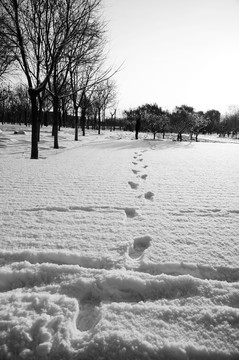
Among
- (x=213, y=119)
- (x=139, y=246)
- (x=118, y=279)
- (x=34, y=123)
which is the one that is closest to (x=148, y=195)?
(x=139, y=246)

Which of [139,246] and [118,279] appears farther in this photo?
[139,246]

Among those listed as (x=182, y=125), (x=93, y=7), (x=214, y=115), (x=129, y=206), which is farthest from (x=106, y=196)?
(x=214, y=115)

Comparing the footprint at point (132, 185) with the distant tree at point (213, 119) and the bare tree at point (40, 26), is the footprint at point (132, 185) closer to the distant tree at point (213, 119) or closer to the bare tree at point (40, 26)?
the bare tree at point (40, 26)

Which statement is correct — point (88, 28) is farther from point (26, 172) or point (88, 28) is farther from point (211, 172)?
point (211, 172)

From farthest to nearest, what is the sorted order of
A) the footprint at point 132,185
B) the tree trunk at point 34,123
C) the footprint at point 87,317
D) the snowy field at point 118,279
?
1. the tree trunk at point 34,123
2. the footprint at point 132,185
3. the footprint at point 87,317
4. the snowy field at point 118,279

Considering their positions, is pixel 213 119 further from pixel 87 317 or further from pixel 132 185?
pixel 87 317

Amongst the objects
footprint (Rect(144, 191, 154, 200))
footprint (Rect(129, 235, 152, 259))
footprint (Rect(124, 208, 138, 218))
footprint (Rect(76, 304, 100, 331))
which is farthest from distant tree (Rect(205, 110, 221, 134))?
footprint (Rect(76, 304, 100, 331))

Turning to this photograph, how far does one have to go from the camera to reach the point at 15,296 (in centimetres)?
114

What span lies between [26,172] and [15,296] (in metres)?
3.58

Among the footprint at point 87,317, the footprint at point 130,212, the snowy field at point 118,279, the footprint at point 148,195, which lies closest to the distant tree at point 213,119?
the footprint at point 148,195

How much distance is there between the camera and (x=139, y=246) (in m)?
1.71

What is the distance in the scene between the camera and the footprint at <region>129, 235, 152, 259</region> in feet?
5.21

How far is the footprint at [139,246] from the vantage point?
5.21 feet

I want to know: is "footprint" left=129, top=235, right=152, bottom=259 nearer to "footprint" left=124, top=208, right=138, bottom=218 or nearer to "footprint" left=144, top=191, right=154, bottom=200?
"footprint" left=124, top=208, right=138, bottom=218
